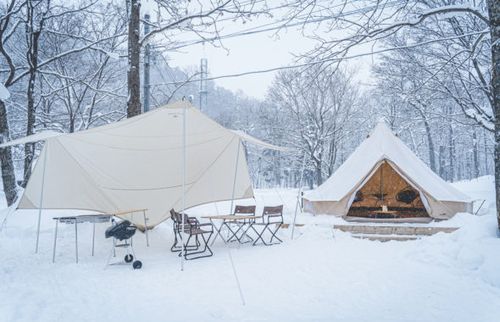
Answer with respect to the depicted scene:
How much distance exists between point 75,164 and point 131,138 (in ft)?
3.63

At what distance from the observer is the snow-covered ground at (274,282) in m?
3.54

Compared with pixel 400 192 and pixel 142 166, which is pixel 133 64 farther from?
pixel 400 192

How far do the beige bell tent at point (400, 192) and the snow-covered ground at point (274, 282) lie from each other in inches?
73.1

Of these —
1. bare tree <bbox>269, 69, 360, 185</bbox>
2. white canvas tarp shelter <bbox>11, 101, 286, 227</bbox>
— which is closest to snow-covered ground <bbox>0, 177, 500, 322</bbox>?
white canvas tarp shelter <bbox>11, 101, 286, 227</bbox>

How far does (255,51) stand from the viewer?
9328mm

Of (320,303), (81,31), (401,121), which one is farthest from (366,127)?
(320,303)

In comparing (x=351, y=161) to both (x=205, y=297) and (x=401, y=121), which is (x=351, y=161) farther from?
(x=401, y=121)

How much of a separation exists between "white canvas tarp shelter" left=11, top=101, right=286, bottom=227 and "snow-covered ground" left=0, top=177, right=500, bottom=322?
912mm

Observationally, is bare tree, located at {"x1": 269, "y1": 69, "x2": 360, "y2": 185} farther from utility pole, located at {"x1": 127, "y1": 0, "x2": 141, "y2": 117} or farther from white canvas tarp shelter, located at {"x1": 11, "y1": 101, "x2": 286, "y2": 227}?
utility pole, located at {"x1": 127, "y1": 0, "x2": 141, "y2": 117}

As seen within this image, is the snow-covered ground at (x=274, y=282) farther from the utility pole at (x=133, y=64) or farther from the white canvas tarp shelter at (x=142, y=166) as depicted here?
the utility pole at (x=133, y=64)

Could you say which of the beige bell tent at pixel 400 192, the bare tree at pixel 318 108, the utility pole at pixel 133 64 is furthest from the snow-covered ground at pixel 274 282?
the bare tree at pixel 318 108

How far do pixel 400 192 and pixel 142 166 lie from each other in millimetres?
7136

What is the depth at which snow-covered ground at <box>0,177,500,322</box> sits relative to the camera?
140 inches

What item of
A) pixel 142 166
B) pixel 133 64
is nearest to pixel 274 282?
pixel 142 166
